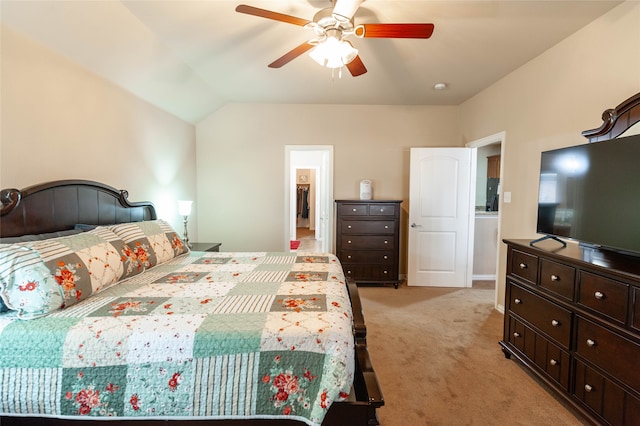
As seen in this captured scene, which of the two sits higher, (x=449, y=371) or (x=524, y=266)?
(x=524, y=266)

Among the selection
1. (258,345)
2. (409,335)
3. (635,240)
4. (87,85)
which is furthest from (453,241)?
(87,85)

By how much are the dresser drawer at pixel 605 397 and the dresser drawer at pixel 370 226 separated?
97.1 inches

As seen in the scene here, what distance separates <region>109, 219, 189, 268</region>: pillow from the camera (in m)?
2.10

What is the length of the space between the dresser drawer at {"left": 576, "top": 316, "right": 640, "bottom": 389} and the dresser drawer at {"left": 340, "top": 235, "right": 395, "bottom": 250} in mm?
2398

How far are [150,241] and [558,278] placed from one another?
2.84 metres

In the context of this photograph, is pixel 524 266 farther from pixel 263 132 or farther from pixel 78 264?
pixel 263 132

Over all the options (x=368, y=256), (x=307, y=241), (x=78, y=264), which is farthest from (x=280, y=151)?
(x=307, y=241)

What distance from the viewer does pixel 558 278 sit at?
1843 millimetres

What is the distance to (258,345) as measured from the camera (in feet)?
3.92

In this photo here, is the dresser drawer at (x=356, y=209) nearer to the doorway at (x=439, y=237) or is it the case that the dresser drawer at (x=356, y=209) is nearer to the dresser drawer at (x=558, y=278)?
the doorway at (x=439, y=237)

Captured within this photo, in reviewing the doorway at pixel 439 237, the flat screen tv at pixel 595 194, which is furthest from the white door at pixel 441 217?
the flat screen tv at pixel 595 194

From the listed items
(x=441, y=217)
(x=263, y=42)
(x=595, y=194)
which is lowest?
(x=441, y=217)

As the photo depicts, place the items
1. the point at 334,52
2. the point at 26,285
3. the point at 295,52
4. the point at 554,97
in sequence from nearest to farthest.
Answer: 1. the point at 26,285
2. the point at 334,52
3. the point at 295,52
4. the point at 554,97

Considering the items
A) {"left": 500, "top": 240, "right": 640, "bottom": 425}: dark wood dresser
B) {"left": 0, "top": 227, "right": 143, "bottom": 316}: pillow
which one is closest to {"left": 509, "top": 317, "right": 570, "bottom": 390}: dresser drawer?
{"left": 500, "top": 240, "right": 640, "bottom": 425}: dark wood dresser
